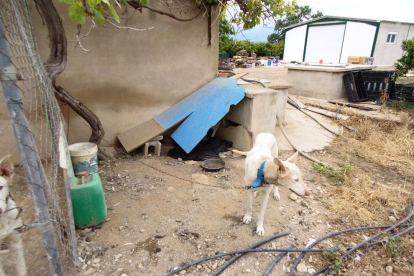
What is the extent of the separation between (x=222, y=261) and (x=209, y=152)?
9.72 feet

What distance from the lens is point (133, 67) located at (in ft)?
17.1

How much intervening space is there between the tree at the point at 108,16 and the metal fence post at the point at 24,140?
1758 mm

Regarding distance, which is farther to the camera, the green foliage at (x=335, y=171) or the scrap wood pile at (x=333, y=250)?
the green foliage at (x=335, y=171)

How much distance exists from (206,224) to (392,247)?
7.56 ft

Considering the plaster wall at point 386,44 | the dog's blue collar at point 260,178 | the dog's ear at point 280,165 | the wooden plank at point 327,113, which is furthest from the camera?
the plaster wall at point 386,44

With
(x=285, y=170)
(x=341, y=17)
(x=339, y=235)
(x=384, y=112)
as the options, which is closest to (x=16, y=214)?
(x=285, y=170)

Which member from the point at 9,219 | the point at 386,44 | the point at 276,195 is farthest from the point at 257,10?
the point at 386,44

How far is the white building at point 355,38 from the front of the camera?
19484 mm

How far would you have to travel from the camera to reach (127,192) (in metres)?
4.00

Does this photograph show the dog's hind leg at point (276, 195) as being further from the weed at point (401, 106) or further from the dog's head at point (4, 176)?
the weed at point (401, 106)

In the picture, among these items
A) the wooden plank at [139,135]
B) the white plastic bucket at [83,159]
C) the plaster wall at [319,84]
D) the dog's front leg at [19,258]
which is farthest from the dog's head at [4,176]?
the plaster wall at [319,84]

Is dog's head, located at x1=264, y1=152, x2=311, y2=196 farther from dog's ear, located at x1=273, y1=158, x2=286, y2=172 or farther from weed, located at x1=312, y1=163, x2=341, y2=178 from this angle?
weed, located at x1=312, y1=163, x2=341, y2=178

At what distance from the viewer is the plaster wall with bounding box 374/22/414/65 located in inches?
766

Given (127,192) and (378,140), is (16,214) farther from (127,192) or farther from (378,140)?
(378,140)
